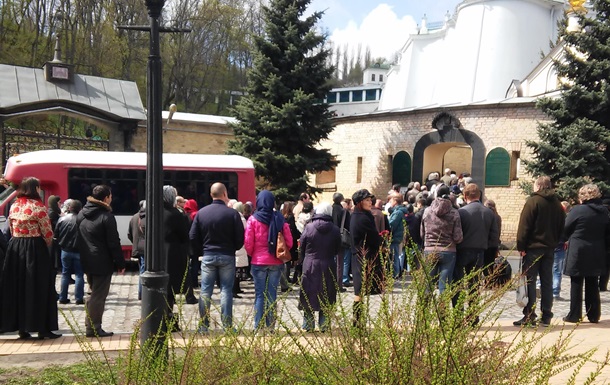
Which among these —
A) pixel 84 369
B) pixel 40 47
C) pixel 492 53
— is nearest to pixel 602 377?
pixel 84 369

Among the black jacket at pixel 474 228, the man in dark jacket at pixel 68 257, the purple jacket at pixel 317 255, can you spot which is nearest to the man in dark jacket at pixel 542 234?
the black jacket at pixel 474 228

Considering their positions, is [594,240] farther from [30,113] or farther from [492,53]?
[492,53]

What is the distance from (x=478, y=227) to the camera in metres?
8.12


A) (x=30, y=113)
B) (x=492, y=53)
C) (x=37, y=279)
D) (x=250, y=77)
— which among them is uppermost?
(x=492, y=53)

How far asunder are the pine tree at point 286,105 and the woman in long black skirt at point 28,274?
15619 mm

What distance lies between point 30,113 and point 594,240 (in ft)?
57.0

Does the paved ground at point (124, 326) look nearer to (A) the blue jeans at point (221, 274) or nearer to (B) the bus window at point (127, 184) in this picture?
(A) the blue jeans at point (221, 274)

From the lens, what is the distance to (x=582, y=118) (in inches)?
782

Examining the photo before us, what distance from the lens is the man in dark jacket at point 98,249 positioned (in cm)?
737

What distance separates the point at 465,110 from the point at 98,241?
19.7 metres

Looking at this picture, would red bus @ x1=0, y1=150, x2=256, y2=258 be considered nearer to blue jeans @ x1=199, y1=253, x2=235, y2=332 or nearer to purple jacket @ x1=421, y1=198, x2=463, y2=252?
blue jeans @ x1=199, y1=253, x2=235, y2=332

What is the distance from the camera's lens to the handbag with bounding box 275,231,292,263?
7458 mm

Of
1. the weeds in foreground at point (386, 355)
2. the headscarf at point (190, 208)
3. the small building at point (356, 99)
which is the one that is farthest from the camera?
the small building at point (356, 99)

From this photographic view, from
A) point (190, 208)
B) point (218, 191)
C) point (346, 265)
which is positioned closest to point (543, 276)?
point (218, 191)
